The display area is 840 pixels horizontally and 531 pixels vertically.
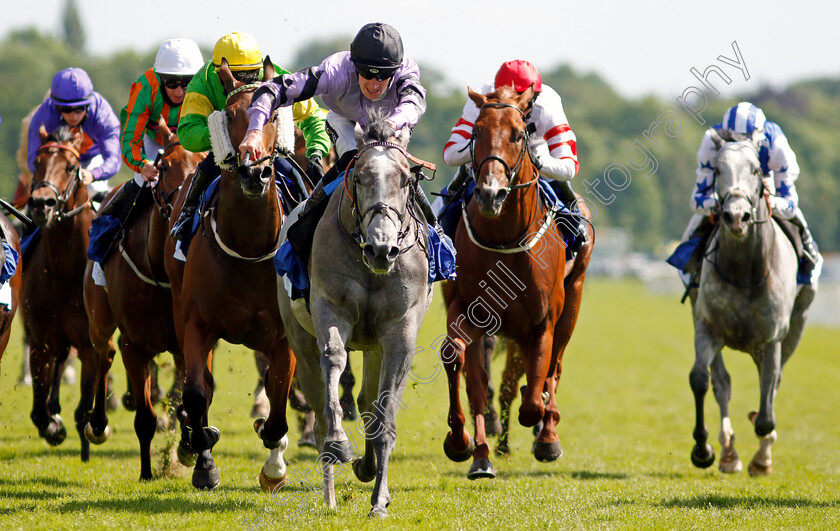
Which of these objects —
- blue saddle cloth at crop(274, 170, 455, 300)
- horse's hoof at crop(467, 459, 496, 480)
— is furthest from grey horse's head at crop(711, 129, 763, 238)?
blue saddle cloth at crop(274, 170, 455, 300)

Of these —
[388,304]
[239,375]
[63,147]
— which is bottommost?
[239,375]

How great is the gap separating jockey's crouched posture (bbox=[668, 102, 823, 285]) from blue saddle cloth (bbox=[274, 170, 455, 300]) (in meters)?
3.38

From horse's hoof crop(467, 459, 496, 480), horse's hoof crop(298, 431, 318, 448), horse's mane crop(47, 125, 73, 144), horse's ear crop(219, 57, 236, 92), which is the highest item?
horse's ear crop(219, 57, 236, 92)

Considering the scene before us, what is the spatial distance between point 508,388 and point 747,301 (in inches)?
80.6

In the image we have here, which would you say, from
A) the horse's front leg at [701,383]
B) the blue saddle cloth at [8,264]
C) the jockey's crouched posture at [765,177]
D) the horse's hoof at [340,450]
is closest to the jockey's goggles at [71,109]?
the blue saddle cloth at [8,264]

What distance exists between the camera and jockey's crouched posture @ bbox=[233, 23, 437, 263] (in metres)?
6.20

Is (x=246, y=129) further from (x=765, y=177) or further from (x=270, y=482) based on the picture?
(x=765, y=177)

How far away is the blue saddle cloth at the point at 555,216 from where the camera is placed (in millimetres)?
7672

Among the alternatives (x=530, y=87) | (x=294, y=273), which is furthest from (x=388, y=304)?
(x=530, y=87)

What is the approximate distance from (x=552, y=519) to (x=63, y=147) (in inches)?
189

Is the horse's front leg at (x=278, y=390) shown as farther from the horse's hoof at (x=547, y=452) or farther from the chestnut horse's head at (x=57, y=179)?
the chestnut horse's head at (x=57, y=179)

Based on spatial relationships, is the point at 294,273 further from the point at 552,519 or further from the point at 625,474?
the point at 625,474

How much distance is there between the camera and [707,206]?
29.7 ft

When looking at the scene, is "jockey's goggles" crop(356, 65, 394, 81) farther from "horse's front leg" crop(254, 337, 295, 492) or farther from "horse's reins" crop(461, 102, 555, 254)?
"horse's front leg" crop(254, 337, 295, 492)
